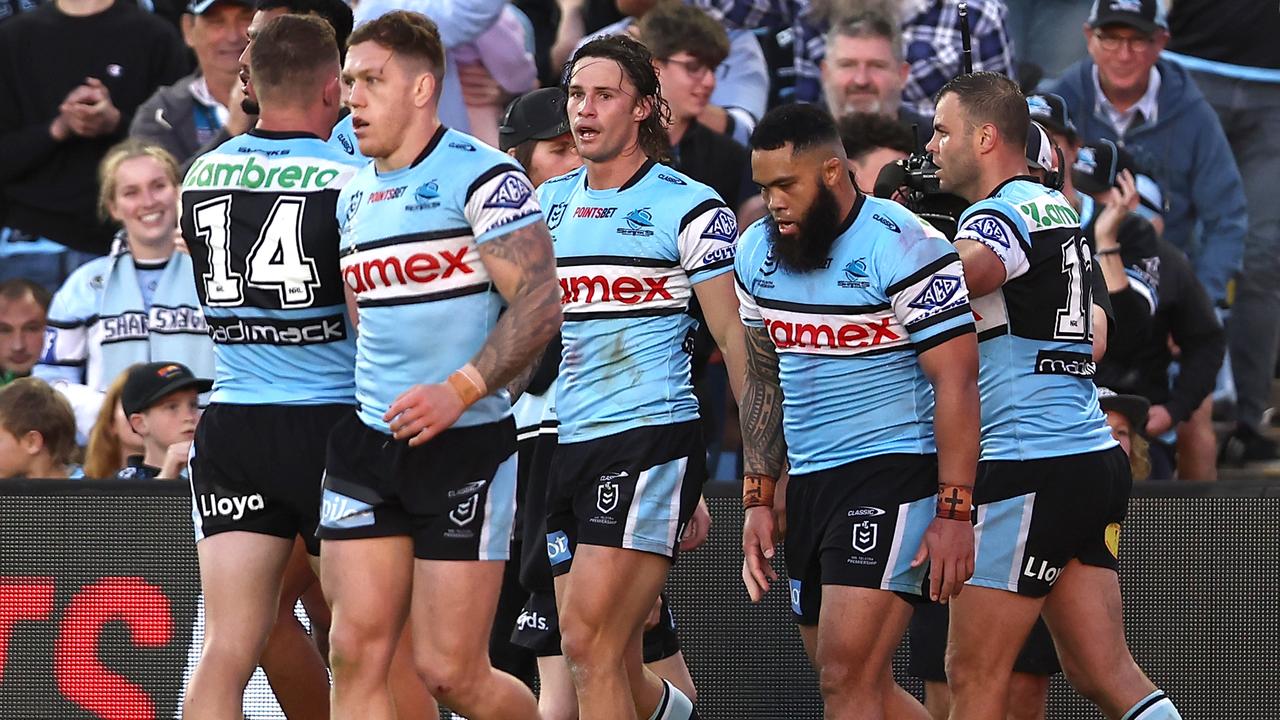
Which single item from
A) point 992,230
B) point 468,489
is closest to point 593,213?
point 468,489

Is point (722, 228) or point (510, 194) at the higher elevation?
point (510, 194)

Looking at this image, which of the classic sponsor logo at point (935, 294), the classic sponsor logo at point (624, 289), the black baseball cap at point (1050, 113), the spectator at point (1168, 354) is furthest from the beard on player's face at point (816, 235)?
the spectator at point (1168, 354)

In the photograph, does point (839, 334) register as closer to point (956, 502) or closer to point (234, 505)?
point (956, 502)

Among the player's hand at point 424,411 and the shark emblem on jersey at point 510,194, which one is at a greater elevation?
the shark emblem on jersey at point 510,194

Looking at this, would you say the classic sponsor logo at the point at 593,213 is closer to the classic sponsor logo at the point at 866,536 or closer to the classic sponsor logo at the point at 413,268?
the classic sponsor logo at the point at 413,268

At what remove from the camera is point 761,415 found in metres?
6.54

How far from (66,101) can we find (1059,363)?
6.51 metres

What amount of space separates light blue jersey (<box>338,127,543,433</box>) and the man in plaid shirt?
15.5 ft

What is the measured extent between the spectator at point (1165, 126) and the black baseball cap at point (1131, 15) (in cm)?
1

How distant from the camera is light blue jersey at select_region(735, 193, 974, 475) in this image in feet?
19.8

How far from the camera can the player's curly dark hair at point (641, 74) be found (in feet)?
22.1

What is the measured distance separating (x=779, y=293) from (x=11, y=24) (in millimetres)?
6537

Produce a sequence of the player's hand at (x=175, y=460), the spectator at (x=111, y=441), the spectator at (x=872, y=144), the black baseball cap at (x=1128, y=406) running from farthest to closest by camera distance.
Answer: the spectator at (x=111, y=441) < the spectator at (x=872, y=144) < the player's hand at (x=175, y=460) < the black baseball cap at (x=1128, y=406)

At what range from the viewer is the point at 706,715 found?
7.83m
